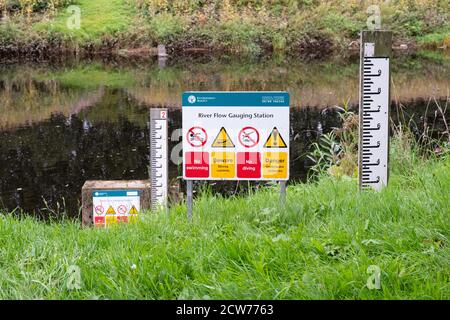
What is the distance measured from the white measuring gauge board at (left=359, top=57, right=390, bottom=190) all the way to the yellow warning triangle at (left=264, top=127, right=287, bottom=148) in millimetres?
892

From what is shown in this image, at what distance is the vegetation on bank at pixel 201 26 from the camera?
24.9 m

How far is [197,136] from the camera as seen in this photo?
4.27 meters

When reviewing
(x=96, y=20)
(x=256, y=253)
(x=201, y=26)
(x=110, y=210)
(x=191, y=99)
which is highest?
(x=96, y=20)

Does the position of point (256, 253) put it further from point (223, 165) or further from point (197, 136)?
point (197, 136)

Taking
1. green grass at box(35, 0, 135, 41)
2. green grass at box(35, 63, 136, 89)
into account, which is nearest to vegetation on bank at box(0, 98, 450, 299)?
green grass at box(35, 63, 136, 89)

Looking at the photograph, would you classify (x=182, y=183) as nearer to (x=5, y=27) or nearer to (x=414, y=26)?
(x=5, y=27)

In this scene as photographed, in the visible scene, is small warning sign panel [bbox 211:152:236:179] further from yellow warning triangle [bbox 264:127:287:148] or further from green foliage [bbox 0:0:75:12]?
green foliage [bbox 0:0:75:12]

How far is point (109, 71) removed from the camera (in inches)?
830

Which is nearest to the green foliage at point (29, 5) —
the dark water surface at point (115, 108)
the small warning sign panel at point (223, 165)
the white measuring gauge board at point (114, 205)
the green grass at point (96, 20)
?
the green grass at point (96, 20)

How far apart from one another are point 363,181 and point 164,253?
77.4 inches

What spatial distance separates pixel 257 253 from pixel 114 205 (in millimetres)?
2703

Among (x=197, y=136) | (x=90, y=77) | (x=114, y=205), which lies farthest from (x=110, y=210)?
(x=90, y=77)
